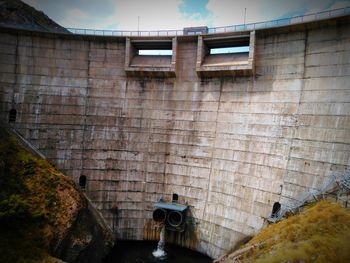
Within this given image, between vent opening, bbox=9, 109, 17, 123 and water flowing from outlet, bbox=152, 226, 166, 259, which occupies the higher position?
vent opening, bbox=9, 109, 17, 123

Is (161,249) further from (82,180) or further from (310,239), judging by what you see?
(310,239)

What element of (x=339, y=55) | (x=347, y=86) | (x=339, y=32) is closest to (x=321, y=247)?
(x=347, y=86)

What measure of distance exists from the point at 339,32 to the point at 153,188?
19.3 m

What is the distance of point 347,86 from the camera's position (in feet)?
65.3

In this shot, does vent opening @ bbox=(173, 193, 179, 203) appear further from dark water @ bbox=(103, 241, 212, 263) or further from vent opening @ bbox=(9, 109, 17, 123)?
vent opening @ bbox=(9, 109, 17, 123)

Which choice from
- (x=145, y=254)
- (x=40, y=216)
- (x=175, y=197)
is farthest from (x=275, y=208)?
(x=40, y=216)

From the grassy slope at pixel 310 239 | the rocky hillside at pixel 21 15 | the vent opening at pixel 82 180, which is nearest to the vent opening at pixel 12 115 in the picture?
the vent opening at pixel 82 180

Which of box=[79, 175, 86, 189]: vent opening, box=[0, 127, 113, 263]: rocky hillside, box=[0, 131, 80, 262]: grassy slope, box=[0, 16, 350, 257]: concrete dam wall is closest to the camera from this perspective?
box=[0, 131, 80, 262]: grassy slope

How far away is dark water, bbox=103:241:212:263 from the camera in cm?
2503

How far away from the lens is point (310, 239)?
14.7 m

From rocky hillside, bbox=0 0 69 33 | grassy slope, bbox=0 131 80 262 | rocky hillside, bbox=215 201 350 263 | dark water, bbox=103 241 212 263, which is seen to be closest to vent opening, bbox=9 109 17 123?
grassy slope, bbox=0 131 80 262

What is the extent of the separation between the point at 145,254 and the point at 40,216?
31.5ft

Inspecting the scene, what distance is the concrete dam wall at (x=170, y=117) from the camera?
76.1 ft

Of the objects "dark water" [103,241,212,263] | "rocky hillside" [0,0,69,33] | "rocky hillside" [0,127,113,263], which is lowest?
"dark water" [103,241,212,263]
